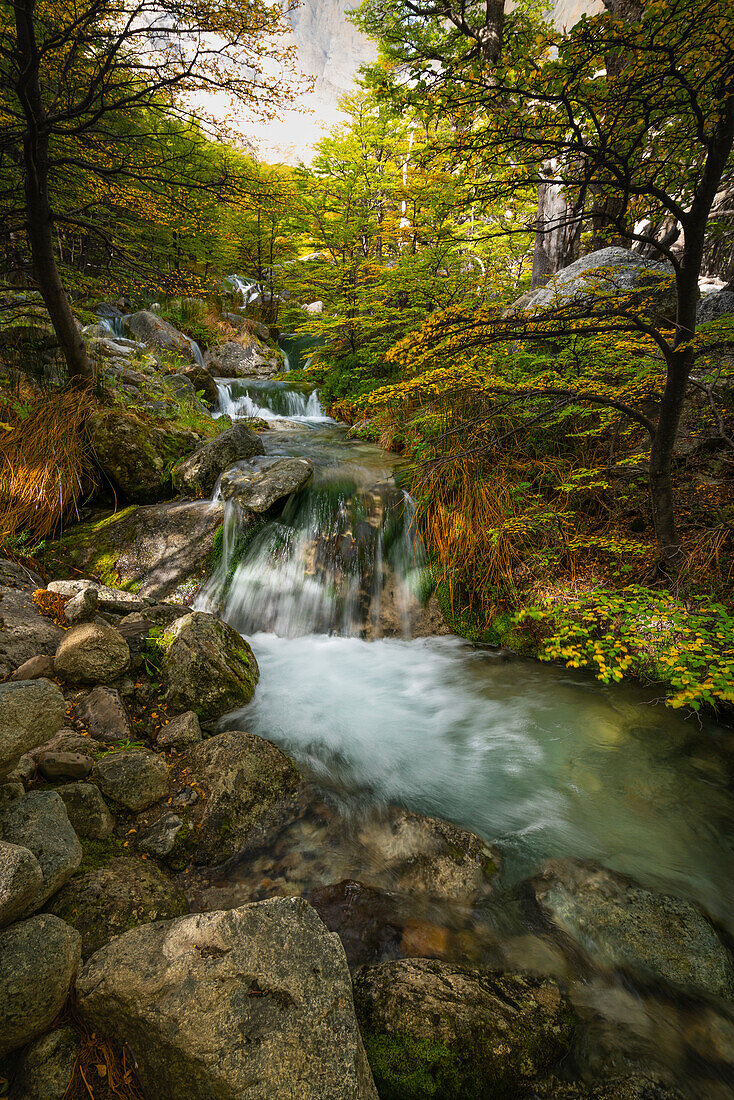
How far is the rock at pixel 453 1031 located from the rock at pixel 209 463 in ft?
17.8

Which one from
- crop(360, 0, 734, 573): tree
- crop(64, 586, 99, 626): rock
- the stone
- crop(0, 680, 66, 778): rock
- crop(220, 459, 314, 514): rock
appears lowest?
the stone

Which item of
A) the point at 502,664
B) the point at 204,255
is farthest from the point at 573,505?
the point at 204,255

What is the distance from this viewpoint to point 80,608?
3.53m

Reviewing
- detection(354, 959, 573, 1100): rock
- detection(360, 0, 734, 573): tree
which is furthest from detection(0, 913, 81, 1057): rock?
detection(360, 0, 734, 573): tree

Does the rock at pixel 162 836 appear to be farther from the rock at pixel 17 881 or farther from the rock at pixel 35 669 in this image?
the rock at pixel 35 669

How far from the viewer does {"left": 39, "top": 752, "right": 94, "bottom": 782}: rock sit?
222cm

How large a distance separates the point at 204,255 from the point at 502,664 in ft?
57.0

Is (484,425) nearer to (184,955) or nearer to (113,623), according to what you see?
(113,623)

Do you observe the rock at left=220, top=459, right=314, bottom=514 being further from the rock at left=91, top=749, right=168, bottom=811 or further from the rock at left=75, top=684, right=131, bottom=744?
the rock at left=91, top=749, right=168, bottom=811

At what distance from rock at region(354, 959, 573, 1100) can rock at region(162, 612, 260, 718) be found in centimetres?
205

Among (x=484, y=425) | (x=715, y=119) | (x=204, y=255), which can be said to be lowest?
(x=484, y=425)

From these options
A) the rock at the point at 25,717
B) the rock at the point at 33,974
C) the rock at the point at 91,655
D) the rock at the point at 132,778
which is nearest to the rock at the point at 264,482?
the rock at the point at 91,655

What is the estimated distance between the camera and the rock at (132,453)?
546cm

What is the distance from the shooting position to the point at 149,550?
5.12m
